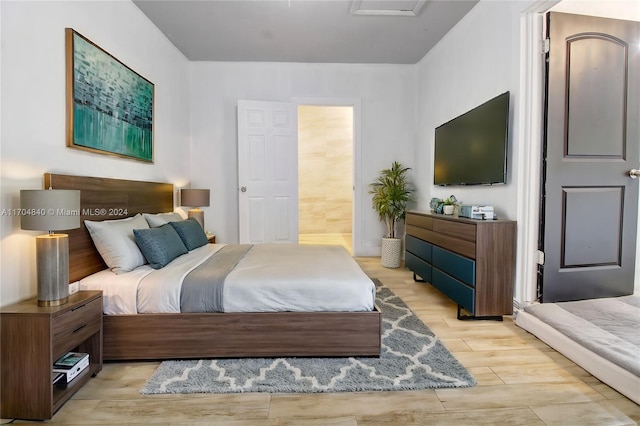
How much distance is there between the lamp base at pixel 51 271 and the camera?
5.54 feet

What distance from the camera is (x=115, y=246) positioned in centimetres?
227

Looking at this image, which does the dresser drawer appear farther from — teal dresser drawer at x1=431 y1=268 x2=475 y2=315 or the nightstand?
the nightstand

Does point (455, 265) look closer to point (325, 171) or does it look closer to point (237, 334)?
point (237, 334)

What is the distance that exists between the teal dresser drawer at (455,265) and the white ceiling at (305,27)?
2346 mm

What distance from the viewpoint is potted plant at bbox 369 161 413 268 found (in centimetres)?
458

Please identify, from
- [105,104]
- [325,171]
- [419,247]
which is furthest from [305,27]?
[325,171]

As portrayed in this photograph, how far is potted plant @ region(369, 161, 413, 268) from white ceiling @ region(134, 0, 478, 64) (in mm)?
1608

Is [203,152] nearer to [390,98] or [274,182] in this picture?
[274,182]

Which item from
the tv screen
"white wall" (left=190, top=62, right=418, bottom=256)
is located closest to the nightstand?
the tv screen

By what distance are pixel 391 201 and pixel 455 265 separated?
6.52 feet

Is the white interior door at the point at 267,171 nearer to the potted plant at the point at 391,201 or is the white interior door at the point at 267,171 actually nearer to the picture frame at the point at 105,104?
the potted plant at the point at 391,201

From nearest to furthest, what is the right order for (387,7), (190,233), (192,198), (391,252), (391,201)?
(190,233), (387,7), (192,198), (391,252), (391,201)

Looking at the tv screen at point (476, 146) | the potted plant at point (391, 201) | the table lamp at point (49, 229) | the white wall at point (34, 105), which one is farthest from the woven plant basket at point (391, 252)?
the table lamp at point (49, 229)

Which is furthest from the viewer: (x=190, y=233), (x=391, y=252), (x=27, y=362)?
(x=391, y=252)
